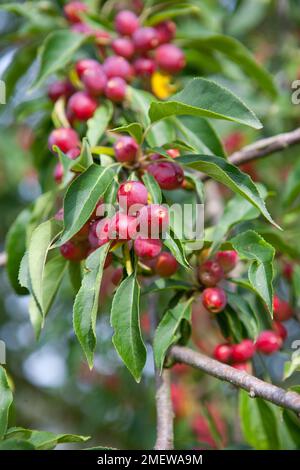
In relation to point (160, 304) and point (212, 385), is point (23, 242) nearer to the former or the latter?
point (160, 304)

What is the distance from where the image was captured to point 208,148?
1.72 meters

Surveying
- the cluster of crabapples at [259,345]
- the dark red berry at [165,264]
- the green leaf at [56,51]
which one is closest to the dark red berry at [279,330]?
the cluster of crabapples at [259,345]

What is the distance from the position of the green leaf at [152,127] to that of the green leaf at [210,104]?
0.94ft

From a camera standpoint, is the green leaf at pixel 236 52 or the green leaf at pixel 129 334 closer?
the green leaf at pixel 129 334

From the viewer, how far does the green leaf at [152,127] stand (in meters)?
1.73

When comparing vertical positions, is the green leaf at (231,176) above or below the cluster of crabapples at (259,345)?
above

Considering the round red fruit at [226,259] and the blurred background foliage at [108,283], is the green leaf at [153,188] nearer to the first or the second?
the round red fruit at [226,259]

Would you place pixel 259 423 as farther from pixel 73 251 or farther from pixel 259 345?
pixel 73 251

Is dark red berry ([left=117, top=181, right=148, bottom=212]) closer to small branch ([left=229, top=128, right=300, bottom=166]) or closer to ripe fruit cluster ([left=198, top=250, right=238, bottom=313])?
ripe fruit cluster ([left=198, top=250, right=238, bottom=313])

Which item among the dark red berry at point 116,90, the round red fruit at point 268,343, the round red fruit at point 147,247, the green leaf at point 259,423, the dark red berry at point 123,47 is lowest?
the green leaf at point 259,423

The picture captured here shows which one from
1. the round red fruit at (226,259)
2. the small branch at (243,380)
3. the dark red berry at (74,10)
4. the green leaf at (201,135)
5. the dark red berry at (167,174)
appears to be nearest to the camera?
the small branch at (243,380)

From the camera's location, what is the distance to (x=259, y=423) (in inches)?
69.7

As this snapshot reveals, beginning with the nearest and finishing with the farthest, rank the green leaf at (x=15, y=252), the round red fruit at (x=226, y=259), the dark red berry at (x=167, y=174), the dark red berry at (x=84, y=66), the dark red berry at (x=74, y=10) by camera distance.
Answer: the dark red berry at (x=167, y=174), the round red fruit at (x=226, y=259), the green leaf at (x=15, y=252), the dark red berry at (x=84, y=66), the dark red berry at (x=74, y=10)

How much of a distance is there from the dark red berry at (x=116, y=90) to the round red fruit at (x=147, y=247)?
2.05 ft
